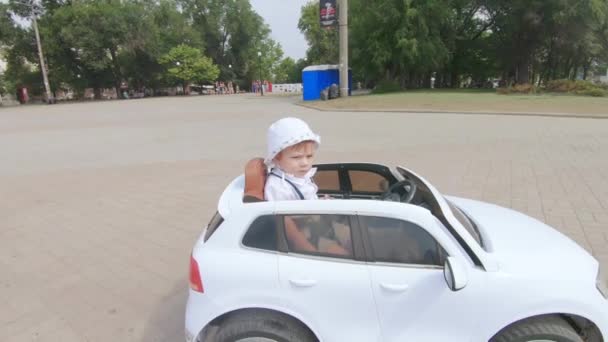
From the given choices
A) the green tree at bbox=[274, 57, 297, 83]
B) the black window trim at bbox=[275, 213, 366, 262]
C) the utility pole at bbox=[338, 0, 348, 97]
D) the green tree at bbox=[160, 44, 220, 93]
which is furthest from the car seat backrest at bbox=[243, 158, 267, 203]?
the green tree at bbox=[274, 57, 297, 83]

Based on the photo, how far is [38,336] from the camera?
275 centimetres

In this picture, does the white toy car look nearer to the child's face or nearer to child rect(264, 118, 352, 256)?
child rect(264, 118, 352, 256)

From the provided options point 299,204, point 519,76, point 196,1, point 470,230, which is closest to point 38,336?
point 299,204

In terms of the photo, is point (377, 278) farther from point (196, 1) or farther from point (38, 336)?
point (196, 1)

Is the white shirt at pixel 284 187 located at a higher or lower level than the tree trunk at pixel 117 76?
lower

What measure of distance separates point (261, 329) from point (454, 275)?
102 cm

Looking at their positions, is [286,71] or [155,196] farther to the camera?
[286,71]

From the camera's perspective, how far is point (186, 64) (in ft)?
182

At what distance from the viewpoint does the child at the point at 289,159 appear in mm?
2277

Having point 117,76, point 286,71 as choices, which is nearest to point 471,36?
point 117,76

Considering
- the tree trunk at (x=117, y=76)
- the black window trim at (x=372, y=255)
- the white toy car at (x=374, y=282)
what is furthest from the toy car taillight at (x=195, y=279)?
the tree trunk at (x=117, y=76)

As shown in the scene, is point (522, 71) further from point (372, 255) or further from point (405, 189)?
point (372, 255)

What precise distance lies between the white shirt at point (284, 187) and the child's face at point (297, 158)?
0.14ft

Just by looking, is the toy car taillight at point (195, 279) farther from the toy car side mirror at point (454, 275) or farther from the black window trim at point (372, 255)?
the toy car side mirror at point (454, 275)
